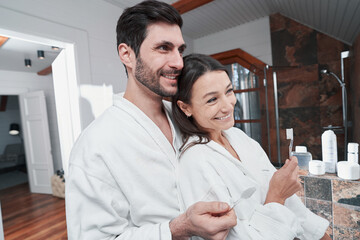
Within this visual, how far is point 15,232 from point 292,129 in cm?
353

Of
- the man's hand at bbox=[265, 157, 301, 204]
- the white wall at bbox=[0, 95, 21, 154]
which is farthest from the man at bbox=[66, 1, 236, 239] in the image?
the white wall at bbox=[0, 95, 21, 154]

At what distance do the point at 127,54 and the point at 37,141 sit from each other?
4490 mm

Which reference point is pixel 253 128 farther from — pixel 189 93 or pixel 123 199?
pixel 123 199

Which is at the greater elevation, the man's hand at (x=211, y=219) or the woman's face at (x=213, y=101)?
the woman's face at (x=213, y=101)

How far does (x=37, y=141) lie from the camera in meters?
4.41

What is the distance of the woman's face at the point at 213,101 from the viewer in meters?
0.80

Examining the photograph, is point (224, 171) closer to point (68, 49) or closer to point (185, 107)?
point (185, 107)

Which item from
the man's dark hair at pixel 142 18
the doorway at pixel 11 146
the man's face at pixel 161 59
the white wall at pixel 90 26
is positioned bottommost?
the doorway at pixel 11 146

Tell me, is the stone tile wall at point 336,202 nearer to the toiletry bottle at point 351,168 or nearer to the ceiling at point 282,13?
the toiletry bottle at point 351,168

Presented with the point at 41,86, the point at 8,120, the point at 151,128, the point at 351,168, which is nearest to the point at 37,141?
the point at 41,86

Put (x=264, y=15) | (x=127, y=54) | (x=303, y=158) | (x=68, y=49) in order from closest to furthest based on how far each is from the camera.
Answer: (x=127, y=54), (x=303, y=158), (x=68, y=49), (x=264, y=15)

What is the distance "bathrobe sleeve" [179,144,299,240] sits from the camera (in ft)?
2.31

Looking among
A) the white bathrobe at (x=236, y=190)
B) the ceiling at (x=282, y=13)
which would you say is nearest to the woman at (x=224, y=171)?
the white bathrobe at (x=236, y=190)

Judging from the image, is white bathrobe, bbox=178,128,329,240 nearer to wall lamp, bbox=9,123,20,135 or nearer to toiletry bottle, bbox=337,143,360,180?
toiletry bottle, bbox=337,143,360,180
